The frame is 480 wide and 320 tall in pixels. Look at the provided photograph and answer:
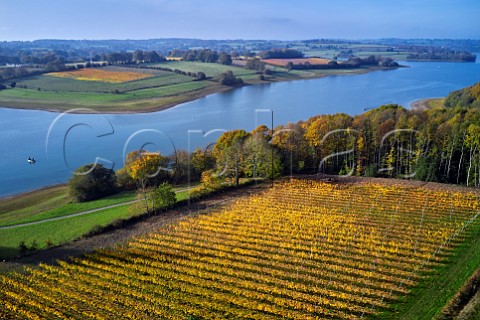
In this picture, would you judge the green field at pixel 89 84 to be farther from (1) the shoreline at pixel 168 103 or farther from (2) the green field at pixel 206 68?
(2) the green field at pixel 206 68

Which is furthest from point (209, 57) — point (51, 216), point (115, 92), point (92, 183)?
point (51, 216)

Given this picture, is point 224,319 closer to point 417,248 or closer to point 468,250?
point 417,248

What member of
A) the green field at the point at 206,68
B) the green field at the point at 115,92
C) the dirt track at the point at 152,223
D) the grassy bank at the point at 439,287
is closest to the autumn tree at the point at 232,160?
the dirt track at the point at 152,223

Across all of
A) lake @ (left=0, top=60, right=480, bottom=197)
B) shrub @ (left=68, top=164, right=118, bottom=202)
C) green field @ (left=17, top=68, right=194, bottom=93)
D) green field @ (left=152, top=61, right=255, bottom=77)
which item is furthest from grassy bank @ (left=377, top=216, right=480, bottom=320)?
green field @ (left=152, top=61, right=255, bottom=77)

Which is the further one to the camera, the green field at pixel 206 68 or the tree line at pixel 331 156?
the green field at pixel 206 68

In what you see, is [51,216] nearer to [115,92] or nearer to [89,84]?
[115,92]

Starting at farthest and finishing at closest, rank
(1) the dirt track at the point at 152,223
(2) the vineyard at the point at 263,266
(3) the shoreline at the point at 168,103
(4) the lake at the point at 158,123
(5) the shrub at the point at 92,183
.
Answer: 1. (3) the shoreline at the point at 168,103
2. (4) the lake at the point at 158,123
3. (5) the shrub at the point at 92,183
4. (1) the dirt track at the point at 152,223
5. (2) the vineyard at the point at 263,266
